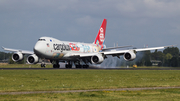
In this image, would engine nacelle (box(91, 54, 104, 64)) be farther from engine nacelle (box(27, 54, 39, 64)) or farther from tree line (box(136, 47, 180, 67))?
tree line (box(136, 47, 180, 67))

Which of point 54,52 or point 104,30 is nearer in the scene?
point 54,52

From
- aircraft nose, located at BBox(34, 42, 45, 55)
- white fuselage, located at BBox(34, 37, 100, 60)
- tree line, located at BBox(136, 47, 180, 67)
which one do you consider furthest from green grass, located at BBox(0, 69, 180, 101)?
tree line, located at BBox(136, 47, 180, 67)

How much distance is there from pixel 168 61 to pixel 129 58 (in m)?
30.2

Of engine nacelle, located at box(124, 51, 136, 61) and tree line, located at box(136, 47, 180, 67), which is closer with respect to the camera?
engine nacelle, located at box(124, 51, 136, 61)

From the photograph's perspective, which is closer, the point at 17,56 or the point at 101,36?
the point at 17,56

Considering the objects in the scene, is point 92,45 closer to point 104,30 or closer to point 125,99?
point 104,30

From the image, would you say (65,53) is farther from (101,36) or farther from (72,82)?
(72,82)

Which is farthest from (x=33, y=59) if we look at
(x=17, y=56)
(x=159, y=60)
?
(x=159, y=60)

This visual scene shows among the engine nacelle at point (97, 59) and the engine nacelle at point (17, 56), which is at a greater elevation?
the engine nacelle at point (17, 56)

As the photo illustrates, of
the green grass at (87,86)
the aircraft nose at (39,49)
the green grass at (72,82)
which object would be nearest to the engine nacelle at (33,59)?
the aircraft nose at (39,49)

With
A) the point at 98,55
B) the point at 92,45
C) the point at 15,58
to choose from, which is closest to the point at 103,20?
the point at 92,45

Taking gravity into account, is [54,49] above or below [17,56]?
above

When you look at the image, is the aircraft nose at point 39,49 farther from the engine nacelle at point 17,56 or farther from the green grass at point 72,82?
the green grass at point 72,82

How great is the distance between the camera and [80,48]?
63.4 meters
